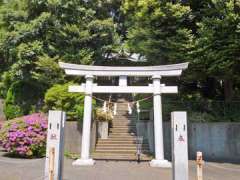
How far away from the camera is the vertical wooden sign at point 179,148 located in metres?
7.89

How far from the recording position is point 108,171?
36.5ft

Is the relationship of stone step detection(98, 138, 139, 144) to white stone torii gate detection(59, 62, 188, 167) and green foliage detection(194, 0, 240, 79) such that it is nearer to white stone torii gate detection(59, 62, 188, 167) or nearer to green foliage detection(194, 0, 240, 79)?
white stone torii gate detection(59, 62, 188, 167)

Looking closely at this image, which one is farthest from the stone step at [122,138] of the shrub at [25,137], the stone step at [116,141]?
the shrub at [25,137]

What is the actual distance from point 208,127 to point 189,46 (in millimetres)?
4751

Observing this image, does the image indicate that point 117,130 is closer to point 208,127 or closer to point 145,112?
point 145,112

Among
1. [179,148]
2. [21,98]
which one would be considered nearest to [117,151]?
[179,148]

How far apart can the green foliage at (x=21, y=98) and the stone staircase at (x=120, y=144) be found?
631 centimetres

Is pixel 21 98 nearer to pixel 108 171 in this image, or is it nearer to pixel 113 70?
pixel 113 70

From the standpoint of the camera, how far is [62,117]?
28.5ft

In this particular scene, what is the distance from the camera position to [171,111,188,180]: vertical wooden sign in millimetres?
7895

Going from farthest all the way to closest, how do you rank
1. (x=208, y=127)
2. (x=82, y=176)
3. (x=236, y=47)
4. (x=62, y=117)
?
(x=208, y=127) < (x=236, y=47) < (x=82, y=176) < (x=62, y=117)

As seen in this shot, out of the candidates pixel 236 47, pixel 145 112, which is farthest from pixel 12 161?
pixel 236 47

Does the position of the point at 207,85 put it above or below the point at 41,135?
above

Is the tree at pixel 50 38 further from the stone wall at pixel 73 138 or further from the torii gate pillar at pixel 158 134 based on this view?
the torii gate pillar at pixel 158 134
